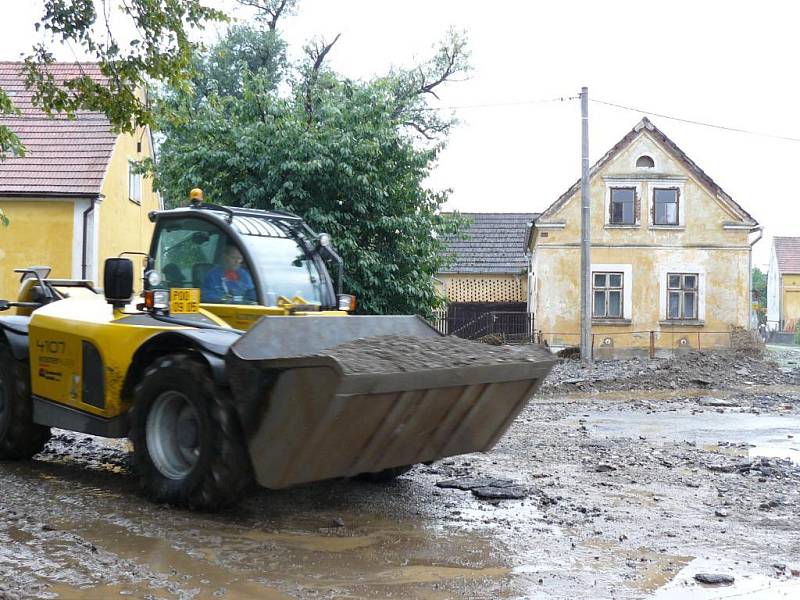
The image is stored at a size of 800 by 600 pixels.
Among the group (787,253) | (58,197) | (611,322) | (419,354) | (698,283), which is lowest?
(611,322)

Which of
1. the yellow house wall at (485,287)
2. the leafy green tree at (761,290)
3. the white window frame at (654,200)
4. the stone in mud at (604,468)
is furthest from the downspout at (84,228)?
the leafy green tree at (761,290)

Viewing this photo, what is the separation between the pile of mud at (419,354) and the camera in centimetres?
562

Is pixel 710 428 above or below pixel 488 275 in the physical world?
below

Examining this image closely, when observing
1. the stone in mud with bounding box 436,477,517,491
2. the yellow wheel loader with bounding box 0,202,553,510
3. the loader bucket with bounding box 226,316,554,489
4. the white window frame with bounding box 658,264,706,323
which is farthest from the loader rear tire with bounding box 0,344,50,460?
the white window frame with bounding box 658,264,706,323

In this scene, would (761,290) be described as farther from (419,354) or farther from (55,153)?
(419,354)

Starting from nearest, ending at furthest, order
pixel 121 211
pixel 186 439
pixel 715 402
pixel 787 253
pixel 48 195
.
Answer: pixel 186 439 < pixel 715 402 < pixel 48 195 < pixel 121 211 < pixel 787 253

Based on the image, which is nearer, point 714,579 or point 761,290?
point 714,579

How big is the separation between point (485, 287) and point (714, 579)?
33.3 m

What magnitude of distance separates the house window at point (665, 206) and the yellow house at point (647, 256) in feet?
0.11

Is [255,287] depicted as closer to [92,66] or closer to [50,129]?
[50,129]

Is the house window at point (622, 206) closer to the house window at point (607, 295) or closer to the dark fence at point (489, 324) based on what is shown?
the house window at point (607, 295)

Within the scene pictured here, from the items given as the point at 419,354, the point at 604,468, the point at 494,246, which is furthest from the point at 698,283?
the point at 419,354

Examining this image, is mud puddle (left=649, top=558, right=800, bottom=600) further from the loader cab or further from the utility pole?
the utility pole

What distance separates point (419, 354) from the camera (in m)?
6.10
